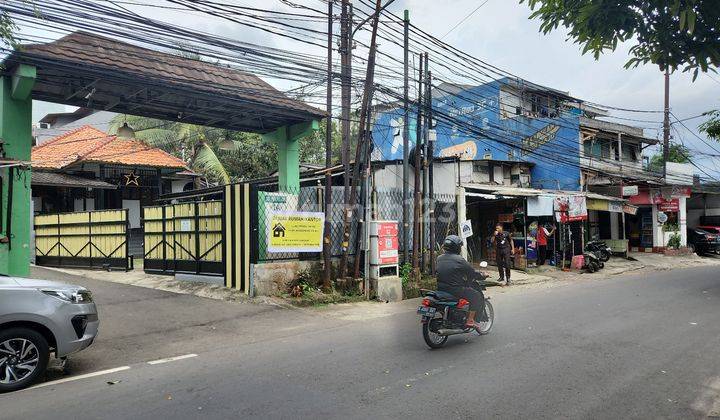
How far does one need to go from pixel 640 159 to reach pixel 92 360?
104ft

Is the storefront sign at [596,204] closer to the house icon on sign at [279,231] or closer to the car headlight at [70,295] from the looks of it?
the house icon on sign at [279,231]

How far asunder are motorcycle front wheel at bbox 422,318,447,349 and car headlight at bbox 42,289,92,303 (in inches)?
165

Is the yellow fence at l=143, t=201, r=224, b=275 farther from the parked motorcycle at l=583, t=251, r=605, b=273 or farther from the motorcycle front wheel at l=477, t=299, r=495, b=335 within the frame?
the parked motorcycle at l=583, t=251, r=605, b=273

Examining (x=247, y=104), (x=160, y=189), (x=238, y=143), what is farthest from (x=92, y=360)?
(x=238, y=143)

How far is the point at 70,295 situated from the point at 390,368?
3793 mm

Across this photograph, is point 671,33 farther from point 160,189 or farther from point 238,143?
point 238,143

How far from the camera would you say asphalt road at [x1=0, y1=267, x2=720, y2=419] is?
14.3 feet

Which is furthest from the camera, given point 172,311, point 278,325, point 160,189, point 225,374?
point 160,189

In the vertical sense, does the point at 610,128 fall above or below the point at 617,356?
above

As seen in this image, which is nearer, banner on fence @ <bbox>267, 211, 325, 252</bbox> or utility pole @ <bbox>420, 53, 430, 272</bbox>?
banner on fence @ <bbox>267, 211, 325, 252</bbox>

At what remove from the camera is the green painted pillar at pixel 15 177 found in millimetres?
8719

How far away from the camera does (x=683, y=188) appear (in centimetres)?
2584

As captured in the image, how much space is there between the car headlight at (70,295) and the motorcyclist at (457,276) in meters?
4.50

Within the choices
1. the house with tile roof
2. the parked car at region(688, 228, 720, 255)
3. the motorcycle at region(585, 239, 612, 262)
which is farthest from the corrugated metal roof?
the parked car at region(688, 228, 720, 255)
